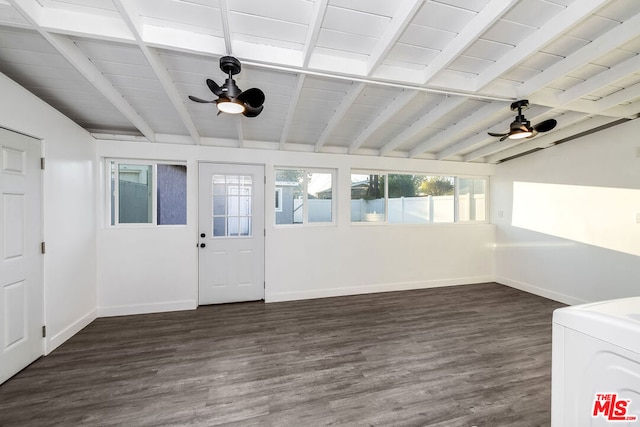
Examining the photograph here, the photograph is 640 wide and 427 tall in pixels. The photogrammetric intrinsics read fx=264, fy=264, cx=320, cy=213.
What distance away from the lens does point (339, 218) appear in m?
4.33

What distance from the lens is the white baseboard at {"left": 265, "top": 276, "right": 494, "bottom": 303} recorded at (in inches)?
161

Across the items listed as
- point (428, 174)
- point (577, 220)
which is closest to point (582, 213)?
point (577, 220)

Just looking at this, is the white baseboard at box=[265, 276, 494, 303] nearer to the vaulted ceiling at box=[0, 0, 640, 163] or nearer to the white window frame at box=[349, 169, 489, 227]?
the white window frame at box=[349, 169, 489, 227]

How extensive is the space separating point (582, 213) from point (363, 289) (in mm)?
3371

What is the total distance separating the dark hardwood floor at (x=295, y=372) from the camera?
5.95 ft

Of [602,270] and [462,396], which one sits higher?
[602,270]

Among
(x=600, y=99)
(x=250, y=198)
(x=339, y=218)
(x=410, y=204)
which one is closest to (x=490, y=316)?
(x=410, y=204)

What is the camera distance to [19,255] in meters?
2.27

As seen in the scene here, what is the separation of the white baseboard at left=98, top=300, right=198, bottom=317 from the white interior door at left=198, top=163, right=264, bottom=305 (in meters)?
0.20

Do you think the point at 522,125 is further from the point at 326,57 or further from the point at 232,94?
the point at 232,94

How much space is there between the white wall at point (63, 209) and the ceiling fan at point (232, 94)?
1.59 meters

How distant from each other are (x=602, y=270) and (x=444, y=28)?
3949 millimetres

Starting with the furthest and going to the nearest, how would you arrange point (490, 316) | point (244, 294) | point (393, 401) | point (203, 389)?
point (244, 294), point (490, 316), point (203, 389), point (393, 401)

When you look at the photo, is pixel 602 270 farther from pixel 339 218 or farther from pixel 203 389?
pixel 203 389
